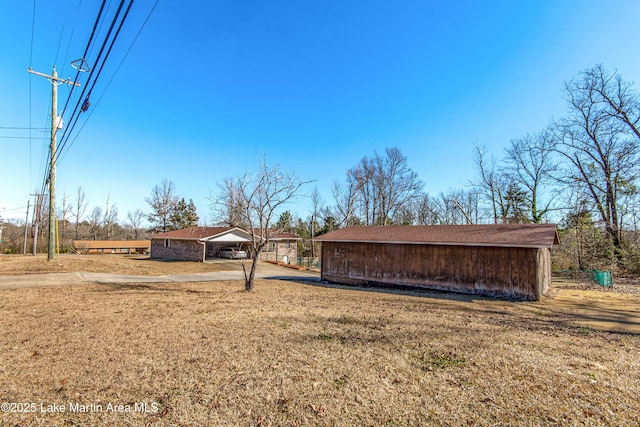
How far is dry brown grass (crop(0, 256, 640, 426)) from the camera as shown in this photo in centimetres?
335

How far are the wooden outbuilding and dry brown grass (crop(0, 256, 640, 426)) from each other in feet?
12.0

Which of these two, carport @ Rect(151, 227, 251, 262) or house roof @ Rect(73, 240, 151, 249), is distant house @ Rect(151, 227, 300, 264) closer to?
carport @ Rect(151, 227, 251, 262)

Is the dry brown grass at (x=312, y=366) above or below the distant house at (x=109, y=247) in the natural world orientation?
above

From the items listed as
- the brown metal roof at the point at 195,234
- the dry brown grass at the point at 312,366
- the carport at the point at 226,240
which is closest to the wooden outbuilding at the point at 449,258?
the dry brown grass at the point at 312,366

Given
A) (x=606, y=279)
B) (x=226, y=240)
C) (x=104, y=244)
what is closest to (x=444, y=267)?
(x=606, y=279)

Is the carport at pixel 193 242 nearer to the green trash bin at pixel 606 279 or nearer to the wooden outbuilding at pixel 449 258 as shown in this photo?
the wooden outbuilding at pixel 449 258

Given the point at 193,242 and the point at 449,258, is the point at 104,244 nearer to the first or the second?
the point at 193,242

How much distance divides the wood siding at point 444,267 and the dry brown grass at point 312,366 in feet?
11.8

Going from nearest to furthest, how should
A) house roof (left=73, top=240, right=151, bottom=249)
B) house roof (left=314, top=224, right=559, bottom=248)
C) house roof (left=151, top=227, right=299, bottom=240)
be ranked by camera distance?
house roof (left=314, top=224, right=559, bottom=248), house roof (left=151, top=227, right=299, bottom=240), house roof (left=73, top=240, right=151, bottom=249)

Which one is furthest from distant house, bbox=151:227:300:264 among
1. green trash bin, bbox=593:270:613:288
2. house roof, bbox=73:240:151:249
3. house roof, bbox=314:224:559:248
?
green trash bin, bbox=593:270:613:288

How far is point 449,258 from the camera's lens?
13398 mm

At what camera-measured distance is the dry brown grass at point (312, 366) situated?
3.35m

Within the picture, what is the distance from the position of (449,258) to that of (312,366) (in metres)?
10.6

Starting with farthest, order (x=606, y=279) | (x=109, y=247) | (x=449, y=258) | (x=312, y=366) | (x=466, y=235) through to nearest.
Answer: (x=109, y=247) < (x=606, y=279) < (x=466, y=235) < (x=449, y=258) < (x=312, y=366)
